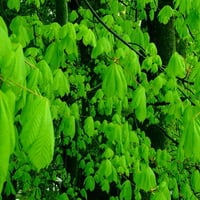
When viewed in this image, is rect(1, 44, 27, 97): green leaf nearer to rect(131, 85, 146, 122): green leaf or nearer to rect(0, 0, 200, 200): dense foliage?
rect(0, 0, 200, 200): dense foliage

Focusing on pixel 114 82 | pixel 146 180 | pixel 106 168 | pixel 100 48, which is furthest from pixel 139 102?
pixel 106 168

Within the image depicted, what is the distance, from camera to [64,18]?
3541mm

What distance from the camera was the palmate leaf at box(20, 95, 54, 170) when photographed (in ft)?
4.30

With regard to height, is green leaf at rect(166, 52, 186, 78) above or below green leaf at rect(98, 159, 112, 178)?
above

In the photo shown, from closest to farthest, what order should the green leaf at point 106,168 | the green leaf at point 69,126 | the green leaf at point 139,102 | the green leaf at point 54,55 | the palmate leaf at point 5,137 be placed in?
the palmate leaf at point 5,137 → the green leaf at point 139,102 → the green leaf at point 54,55 → the green leaf at point 69,126 → the green leaf at point 106,168

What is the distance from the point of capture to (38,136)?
131 centimetres

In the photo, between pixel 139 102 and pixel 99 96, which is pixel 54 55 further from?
pixel 99 96

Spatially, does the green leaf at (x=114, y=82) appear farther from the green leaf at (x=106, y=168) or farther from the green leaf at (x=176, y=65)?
the green leaf at (x=106, y=168)

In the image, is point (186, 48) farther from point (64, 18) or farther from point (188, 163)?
point (64, 18)

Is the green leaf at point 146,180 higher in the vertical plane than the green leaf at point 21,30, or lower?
lower

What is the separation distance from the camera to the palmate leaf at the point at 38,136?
1.31 metres

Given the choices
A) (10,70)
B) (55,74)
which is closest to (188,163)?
(55,74)

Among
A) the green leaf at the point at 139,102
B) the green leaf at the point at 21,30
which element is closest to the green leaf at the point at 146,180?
the green leaf at the point at 139,102

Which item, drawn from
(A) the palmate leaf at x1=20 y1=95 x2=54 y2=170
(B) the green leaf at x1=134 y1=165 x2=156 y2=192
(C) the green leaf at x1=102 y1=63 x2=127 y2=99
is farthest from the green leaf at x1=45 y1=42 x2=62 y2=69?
(A) the palmate leaf at x1=20 y1=95 x2=54 y2=170
